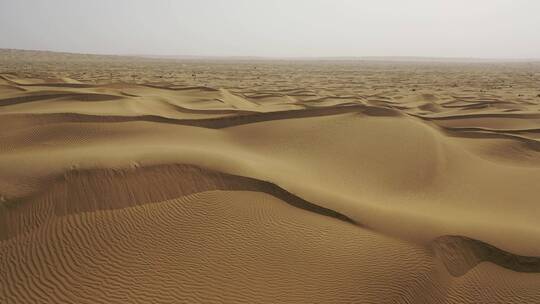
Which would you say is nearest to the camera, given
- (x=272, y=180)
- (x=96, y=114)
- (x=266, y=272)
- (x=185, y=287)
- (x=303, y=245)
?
(x=185, y=287)

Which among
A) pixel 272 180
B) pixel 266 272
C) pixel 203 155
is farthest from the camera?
pixel 203 155

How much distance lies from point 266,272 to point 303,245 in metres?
0.75

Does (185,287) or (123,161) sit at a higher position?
(123,161)

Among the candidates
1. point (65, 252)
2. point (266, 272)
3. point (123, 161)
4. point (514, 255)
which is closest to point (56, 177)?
point (123, 161)

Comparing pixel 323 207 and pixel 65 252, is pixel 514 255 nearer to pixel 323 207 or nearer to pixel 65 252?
pixel 323 207

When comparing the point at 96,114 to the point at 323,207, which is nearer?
the point at 323,207

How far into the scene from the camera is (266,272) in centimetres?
478

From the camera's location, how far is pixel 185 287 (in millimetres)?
4453

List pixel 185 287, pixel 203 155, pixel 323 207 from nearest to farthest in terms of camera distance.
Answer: pixel 185 287 < pixel 323 207 < pixel 203 155

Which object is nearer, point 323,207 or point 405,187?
point 323,207

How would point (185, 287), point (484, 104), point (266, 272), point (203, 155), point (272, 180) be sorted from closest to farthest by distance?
point (185, 287) < point (266, 272) < point (272, 180) < point (203, 155) < point (484, 104)

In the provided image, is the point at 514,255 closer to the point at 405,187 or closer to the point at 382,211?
the point at 382,211

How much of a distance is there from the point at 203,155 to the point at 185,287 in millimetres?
3725

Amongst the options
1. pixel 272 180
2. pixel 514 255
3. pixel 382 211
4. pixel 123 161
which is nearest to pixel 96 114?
pixel 123 161
